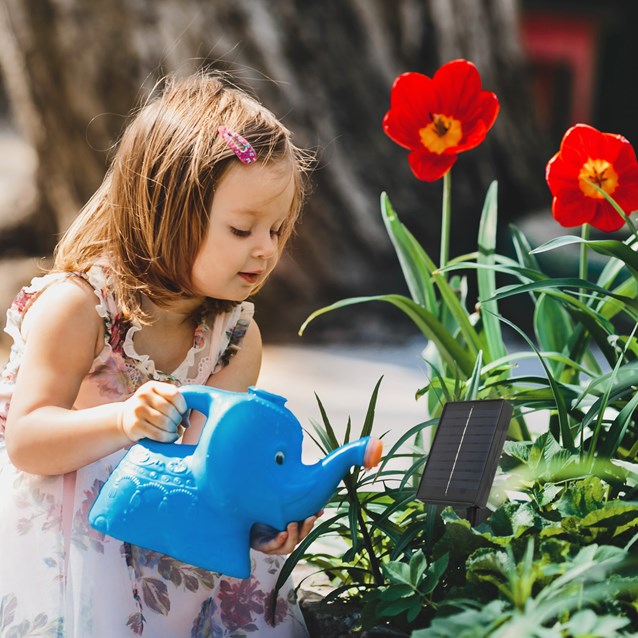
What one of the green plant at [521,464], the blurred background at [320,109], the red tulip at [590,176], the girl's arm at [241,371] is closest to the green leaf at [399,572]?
the green plant at [521,464]

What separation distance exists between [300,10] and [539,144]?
1.47 metres

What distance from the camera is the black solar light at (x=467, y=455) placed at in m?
1.30

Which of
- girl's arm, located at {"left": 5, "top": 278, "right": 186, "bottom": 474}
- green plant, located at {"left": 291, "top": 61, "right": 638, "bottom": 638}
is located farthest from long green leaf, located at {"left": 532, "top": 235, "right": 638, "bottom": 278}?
girl's arm, located at {"left": 5, "top": 278, "right": 186, "bottom": 474}

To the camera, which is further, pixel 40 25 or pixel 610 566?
pixel 40 25

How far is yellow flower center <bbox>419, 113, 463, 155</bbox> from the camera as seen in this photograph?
6.28 feet

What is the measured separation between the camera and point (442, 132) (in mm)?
1920

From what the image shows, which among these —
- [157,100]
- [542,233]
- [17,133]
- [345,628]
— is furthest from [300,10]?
[17,133]

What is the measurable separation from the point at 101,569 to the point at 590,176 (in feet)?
3.22

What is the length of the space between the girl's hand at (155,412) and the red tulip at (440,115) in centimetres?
76

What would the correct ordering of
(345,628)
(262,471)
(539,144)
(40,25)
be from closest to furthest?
(262,471)
(345,628)
(40,25)
(539,144)

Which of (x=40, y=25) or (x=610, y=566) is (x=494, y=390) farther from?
(x=40, y=25)

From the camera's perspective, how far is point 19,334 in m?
1.63

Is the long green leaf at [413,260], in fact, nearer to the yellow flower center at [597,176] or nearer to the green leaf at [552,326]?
the green leaf at [552,326]

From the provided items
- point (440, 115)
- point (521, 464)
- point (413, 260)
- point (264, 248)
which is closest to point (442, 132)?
point (440, 115)
